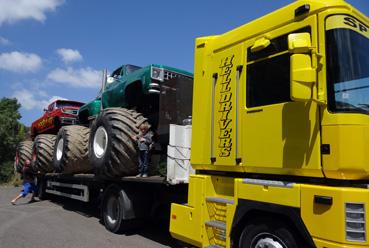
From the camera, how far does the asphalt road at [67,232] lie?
774 centimetres

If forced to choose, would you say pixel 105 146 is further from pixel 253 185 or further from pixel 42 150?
pixel 42 150

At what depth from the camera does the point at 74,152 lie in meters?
10.9

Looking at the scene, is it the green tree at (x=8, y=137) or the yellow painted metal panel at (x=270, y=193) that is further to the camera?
the green tree at (x=8, y=137)

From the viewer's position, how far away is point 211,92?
5.82 meters

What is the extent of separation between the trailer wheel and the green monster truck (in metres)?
0.53

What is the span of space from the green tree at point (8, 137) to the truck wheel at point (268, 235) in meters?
28.2

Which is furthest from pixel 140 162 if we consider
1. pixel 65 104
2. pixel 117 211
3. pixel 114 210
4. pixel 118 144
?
pixel 65 104

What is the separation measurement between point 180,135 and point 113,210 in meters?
3.04

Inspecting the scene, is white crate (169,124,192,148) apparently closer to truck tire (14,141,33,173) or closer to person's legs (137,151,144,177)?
person's legs (137,151,144,177)

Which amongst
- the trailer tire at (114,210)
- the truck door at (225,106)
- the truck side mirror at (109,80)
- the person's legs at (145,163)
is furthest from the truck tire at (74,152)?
the truck door at (225,106)

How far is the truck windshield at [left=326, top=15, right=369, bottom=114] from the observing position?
409cm

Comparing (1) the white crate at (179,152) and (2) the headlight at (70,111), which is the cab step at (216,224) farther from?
(2) the headlight at (70,111)

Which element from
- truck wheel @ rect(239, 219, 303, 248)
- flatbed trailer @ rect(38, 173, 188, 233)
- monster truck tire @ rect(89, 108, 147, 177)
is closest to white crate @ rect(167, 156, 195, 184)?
flatbed trailer @ rect(38, 173, 188, 233)

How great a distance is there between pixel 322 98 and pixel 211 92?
78.0 inches
